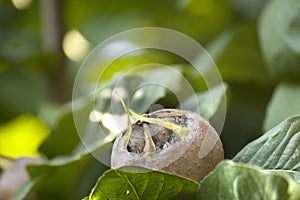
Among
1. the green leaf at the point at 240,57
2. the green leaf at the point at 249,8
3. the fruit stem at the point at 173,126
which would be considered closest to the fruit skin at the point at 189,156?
the fruit stem at the point at 173,126

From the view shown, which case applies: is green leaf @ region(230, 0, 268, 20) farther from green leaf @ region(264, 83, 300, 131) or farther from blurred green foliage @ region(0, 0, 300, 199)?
A: green leaf @ region(264, 83, 300, 131)

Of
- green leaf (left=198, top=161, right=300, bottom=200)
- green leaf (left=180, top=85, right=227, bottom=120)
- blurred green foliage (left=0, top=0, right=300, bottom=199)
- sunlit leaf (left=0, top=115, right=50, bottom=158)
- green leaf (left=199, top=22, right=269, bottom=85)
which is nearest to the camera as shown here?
green leaf (left=198, top=161, right=300, bottom=200)

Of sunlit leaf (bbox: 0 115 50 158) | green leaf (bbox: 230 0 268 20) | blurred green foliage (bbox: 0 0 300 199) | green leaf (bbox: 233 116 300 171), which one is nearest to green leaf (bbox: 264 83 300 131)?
blurred green foliage (bbox: 0 0 300 199)

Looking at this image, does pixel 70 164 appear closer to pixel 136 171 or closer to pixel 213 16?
pixel 136 171

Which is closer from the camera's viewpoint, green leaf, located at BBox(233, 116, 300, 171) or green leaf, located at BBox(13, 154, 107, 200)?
green leaf, located at BBox(233, 116, 300, 171)

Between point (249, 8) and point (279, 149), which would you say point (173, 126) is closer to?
point (279, 149)

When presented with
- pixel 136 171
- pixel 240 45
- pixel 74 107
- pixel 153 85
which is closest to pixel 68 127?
pixel 74 107
